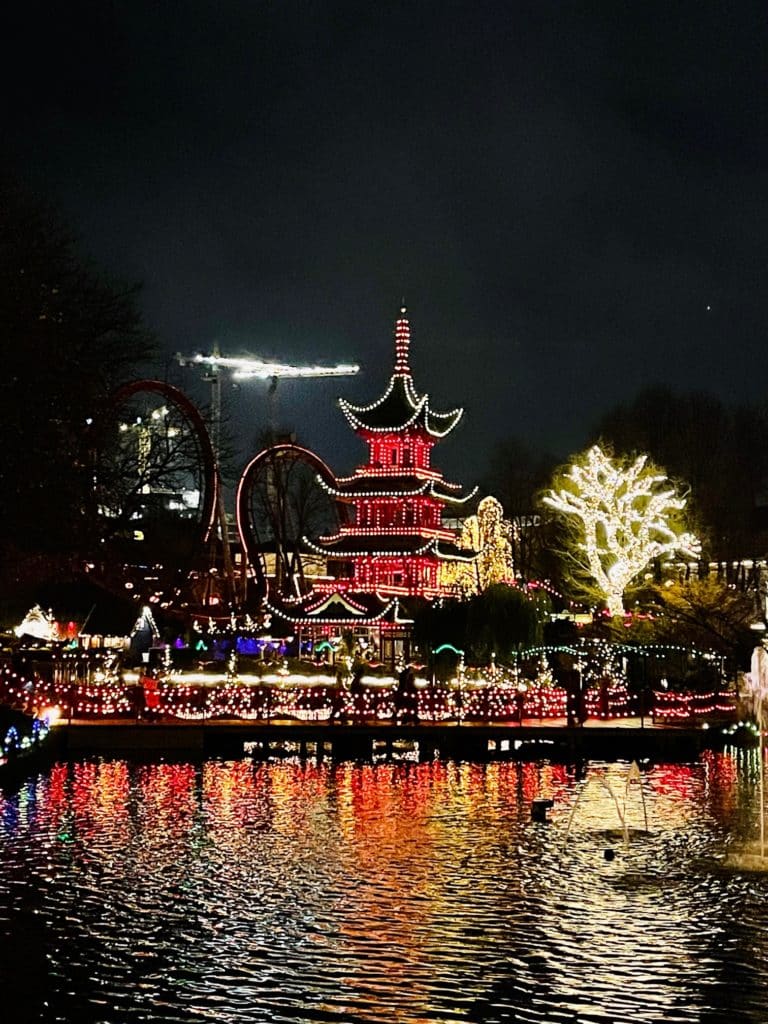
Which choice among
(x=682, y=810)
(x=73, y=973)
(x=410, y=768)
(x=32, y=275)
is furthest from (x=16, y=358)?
(x=73, y=973)

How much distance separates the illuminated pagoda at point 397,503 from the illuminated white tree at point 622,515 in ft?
24.8

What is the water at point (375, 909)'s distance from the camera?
48.5 ft

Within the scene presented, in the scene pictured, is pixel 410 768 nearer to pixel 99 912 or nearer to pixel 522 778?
pixel 522 778

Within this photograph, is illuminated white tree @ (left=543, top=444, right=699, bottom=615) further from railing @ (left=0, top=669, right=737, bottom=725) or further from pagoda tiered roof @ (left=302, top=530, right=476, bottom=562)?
railing @ (left=0, top=669, right=737, bottom=725)

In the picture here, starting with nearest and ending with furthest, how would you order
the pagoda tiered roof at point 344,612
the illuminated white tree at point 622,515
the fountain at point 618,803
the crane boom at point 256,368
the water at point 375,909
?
the water at point 375,909 → the fountain at point 618,803 → the illuminated white tree at point 622,515 → the pagoda tiered roof at point 344,612 → the crane boom at point 256,368

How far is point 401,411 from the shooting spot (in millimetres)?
83188

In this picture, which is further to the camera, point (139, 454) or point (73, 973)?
point (139, 454)

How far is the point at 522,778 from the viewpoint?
3606 cm

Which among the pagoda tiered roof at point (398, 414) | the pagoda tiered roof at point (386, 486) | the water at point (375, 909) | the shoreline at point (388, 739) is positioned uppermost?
the pagoda tiered roof at point (398, 414)

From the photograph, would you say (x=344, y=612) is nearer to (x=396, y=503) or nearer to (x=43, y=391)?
(x=396, y=503)

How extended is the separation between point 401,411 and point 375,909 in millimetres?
64951

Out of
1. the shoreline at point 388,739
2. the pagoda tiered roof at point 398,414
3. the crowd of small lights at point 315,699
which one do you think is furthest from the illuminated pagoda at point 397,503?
the shoreline at point 388,739

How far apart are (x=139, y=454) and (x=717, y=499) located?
33443mm

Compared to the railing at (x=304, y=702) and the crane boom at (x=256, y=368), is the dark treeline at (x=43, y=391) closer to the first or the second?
the railing at (x=304, y=702)
